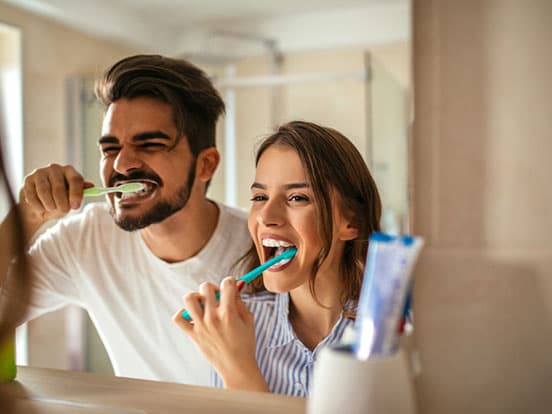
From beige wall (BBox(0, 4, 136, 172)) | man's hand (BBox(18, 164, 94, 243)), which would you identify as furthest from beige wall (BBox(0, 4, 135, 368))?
man's hand (BBox(18, 164, 94, 243))

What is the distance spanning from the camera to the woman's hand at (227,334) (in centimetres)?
50

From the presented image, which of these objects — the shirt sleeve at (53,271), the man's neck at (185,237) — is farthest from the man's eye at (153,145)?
the shirt sleeve at (53,271)

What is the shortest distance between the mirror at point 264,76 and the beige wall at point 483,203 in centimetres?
7

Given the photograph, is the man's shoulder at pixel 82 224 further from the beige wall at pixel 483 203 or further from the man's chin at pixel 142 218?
the beige wall at pixel 483 203

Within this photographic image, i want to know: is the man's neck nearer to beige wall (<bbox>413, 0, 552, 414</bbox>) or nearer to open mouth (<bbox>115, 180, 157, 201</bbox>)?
open mouth (<bbox>115, 180, 157, 201</bbox>)

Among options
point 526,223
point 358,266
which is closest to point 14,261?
point 358,266

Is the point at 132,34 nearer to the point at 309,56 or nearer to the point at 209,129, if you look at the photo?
the point at 209,129

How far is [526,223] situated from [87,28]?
2.37ft

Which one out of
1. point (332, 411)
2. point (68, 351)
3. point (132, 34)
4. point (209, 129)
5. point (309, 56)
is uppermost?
Answer: point (309, 56)

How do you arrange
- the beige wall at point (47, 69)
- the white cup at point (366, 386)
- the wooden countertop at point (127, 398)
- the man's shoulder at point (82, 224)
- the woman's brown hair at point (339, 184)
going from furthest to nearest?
the beige wall at point (47, 69) < the man's shoulder at point (82, 224) < the woman's brown hair at point (339, 184) < the wooden countertop at point (127, 398) < the white cup at point (366, 386)

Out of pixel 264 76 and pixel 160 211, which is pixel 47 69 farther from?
pixel 160 211

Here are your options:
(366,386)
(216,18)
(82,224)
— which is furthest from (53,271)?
(366,386)

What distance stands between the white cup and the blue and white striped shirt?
0.22 metres

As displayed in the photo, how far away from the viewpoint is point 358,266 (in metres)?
0.57
